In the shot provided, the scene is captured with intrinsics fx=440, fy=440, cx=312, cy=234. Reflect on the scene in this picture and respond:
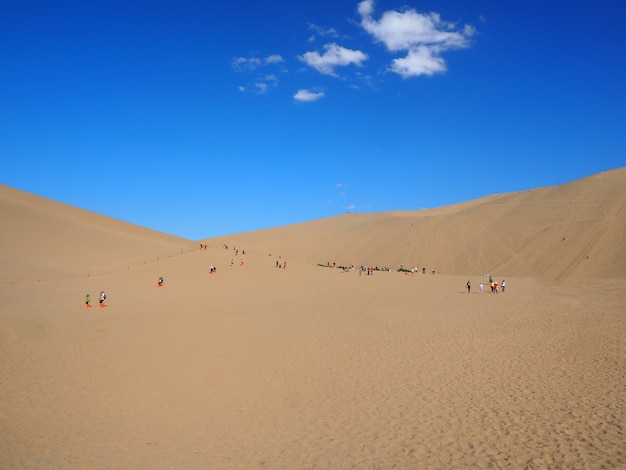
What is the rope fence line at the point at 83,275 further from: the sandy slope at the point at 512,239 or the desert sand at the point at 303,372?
the sandy slope at the point at 512,239

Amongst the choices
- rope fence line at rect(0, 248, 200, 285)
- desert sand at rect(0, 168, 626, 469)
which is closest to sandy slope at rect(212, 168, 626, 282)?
desert sand at rect(0, 168, 626, 469)

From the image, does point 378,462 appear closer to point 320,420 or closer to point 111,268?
point 320,420

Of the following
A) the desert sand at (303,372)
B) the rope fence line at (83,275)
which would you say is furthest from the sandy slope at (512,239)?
the rope fence line at (83,275)

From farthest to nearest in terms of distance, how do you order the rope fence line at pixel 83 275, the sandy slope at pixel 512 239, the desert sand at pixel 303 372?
the sandy slope at pixel 512 239 < the rope fence line at pixel 83 275 < the desert sand at pixel 303 372

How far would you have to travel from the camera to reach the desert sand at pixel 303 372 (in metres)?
7.62

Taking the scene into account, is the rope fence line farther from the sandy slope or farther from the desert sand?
the sandy slope

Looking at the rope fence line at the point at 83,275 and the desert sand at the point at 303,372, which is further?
the rope fence line at the point at 83,275

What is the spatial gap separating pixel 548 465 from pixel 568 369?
Answer: 20.5 ft

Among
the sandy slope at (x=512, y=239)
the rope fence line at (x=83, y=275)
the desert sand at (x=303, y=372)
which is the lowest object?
the desert sand at (x=303, y=372)

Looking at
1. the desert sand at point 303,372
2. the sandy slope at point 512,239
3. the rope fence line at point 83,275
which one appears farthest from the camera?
the sandy slope at point 512,239

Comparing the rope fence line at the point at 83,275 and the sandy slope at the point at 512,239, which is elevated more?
the sandy slope at the point at 512,239

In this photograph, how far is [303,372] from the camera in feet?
40.6

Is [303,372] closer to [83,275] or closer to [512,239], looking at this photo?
[83,275]

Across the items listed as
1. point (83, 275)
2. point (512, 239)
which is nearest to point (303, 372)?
point (83, 275)
